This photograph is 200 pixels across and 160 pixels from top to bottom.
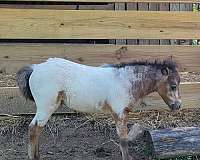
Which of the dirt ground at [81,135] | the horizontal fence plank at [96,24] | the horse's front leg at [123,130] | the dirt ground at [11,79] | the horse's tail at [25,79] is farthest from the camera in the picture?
the dirt ground at [11,79]

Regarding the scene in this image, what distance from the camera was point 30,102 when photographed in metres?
4.80

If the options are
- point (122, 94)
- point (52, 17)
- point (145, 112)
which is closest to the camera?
point (122, 94)

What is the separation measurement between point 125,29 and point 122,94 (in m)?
1.24

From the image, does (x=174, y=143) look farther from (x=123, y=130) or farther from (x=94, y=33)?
(x=94, y=33)

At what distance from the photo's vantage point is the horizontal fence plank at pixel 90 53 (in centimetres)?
467

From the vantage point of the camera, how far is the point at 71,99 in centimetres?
390

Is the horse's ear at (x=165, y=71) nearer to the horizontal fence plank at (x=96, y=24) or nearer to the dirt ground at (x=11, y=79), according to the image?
the horizontal fence plank at (x=96, y=24)

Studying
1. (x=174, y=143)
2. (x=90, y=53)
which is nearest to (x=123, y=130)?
(x=174, y=143)

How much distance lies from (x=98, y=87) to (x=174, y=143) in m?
0.90

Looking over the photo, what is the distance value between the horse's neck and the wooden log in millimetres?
478

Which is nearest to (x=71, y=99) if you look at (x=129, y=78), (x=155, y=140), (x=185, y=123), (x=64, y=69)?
(x=64, y=69)

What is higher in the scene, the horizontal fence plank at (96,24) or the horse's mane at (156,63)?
the horizontal fence plank at (96,24)

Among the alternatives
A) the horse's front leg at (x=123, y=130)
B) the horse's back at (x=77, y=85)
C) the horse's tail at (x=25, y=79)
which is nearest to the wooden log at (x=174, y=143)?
the horse's front leg at (x=123, y=130)

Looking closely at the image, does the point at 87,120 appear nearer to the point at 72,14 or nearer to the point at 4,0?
the point at 72,14
